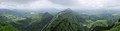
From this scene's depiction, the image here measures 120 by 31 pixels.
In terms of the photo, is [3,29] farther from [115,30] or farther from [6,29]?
[115,30]

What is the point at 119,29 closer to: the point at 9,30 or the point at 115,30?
the point at 115,30

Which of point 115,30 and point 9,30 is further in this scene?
point 115,30

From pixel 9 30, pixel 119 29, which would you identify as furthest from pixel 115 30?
pixel 9 30

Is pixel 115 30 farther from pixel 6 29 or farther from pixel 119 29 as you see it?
pixel 6 29

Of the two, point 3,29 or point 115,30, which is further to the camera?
point 115,30

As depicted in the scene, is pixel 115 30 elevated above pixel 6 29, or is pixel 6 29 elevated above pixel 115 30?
pixel 6 29

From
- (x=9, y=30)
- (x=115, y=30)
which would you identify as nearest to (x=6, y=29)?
(x=9, y=30)

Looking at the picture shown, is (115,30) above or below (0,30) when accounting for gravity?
below
